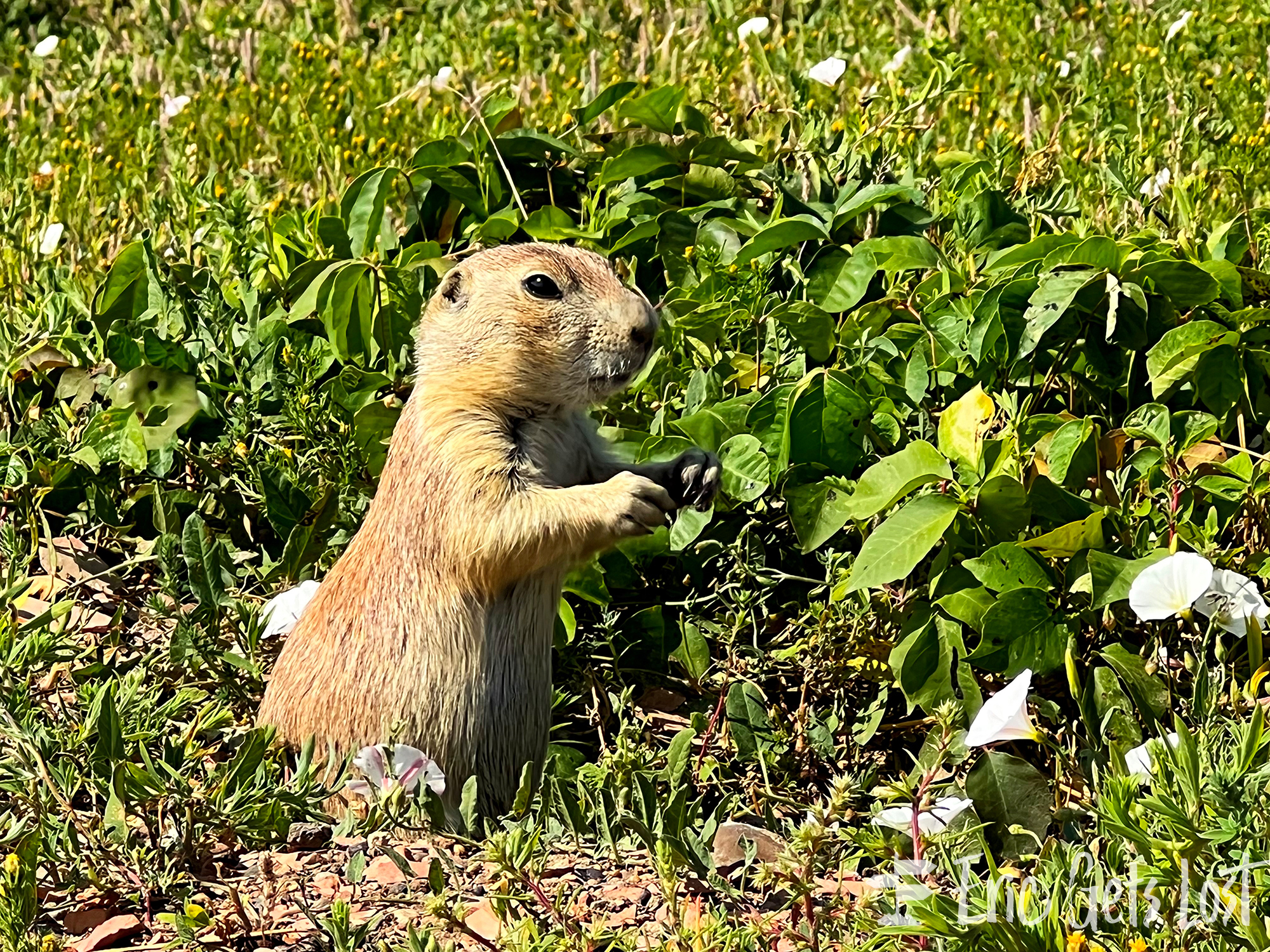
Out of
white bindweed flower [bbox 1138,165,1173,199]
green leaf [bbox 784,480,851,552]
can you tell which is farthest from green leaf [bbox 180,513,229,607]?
white bindweed flower [bbox 1138,165,1173,199]

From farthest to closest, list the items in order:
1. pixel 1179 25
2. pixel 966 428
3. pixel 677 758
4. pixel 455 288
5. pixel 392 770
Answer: pixel 1179 25 < pixel 966 428 < pixel 455 288 < pixel 677 758 < pixel 392 770

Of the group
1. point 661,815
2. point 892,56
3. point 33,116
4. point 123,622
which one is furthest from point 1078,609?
point 33,116

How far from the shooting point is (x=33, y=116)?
685cm

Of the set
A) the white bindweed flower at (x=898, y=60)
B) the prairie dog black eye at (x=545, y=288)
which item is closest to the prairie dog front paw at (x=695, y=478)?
the prairie dog black eye at (x=545, y=288)

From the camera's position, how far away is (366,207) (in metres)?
4.81

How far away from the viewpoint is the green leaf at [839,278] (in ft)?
14.3

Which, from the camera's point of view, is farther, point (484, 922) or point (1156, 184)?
point (1156, 184)

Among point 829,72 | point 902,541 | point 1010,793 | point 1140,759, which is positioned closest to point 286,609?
point 902,541

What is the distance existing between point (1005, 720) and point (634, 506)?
839 millimetres

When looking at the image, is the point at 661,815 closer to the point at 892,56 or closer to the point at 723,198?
the point at 723,198

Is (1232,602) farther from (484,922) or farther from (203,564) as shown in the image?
(203,564)

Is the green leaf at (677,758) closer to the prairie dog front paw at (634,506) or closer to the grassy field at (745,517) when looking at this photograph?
the grassy field at (745,517)

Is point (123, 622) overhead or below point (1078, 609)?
below

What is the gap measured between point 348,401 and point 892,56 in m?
3.24
